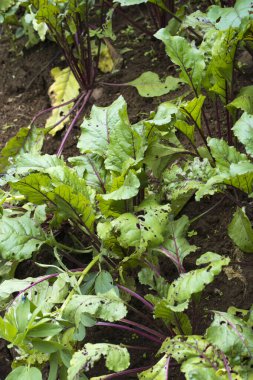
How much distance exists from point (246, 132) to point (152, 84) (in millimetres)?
1269

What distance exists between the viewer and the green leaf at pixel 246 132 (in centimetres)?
206

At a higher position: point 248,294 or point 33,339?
point 33,339

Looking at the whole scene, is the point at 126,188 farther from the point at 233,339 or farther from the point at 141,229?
the point at 233,339

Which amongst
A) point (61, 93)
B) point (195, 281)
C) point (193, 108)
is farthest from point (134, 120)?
point (195, 281)

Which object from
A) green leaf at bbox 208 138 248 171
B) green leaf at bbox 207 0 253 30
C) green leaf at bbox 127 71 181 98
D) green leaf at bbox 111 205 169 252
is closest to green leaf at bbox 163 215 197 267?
green leaf at bbox 111 205 169 252

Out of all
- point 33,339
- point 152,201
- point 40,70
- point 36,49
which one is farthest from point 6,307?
point 36,49

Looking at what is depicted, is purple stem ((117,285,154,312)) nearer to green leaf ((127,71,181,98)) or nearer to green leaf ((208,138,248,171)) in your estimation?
green leaf ((208,138,248,171))

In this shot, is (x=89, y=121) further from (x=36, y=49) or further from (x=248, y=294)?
(x=36, y=49)

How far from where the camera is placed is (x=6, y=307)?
2.24 m

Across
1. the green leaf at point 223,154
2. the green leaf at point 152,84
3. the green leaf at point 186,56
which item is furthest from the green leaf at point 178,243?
the green leaf at point 152,84

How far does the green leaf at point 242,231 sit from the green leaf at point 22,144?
1.32 metres

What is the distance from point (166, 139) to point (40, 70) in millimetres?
1634

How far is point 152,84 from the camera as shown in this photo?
3.27m

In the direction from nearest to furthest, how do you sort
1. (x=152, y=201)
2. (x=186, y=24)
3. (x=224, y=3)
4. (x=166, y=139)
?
(x=152, y=201) → (x=166, y=139) → (x=186, y=24) → (x=224, y=3)
